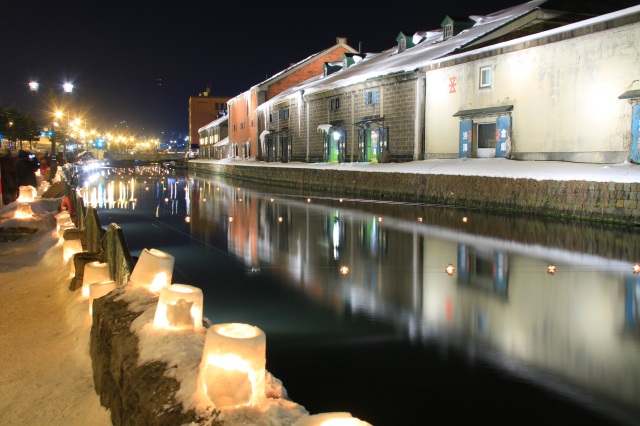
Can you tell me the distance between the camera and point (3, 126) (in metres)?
67.8

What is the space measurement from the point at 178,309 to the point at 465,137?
82.1 feet

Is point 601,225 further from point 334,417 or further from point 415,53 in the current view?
point 415,53

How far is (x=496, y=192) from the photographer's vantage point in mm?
19656

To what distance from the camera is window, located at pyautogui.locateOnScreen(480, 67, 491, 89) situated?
85.7 ft

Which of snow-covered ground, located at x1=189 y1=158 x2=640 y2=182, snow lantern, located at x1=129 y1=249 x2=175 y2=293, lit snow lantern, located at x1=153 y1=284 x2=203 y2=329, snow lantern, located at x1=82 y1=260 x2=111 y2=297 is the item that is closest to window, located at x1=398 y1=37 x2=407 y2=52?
snow-covered ground, located at x1=189 y1=158 x2=640 y2=182

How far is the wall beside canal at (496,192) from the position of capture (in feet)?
51.5

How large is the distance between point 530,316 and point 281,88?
51.0 m

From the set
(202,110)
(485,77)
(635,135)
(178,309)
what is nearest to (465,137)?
(485,77)

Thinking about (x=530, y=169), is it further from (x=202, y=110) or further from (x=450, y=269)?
(x=202, y=110)

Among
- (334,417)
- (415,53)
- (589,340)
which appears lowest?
(589,340)

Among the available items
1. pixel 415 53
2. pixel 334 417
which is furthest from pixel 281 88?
pixel 334 417

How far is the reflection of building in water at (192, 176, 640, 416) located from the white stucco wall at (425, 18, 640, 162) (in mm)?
9287

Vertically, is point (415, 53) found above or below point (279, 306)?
above

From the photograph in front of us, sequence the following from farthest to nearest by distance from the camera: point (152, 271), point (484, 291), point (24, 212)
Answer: point (24, 212), point (484, 291), point (152, 271)
